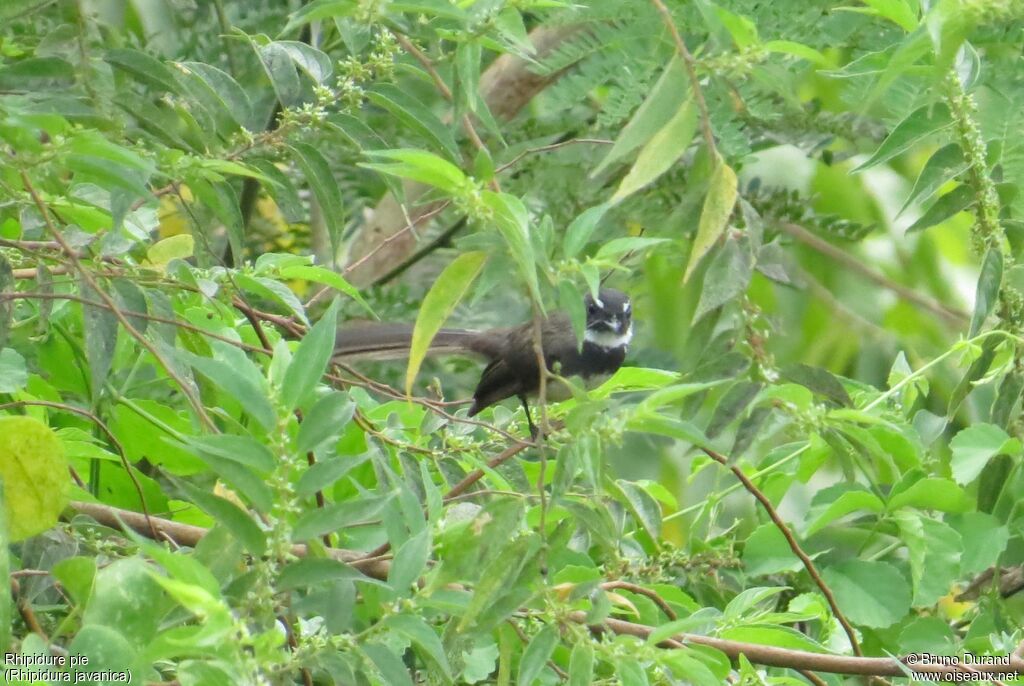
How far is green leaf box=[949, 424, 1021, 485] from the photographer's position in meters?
2.34

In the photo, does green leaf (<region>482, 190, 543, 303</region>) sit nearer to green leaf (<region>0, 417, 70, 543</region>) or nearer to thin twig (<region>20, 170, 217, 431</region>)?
thin twig (<region>20, 170, 217, 431</region>)

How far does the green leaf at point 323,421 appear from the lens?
1424 millimetres

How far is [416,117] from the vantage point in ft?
6.50

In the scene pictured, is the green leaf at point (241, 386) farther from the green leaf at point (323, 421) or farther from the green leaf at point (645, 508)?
the green leaf at point (645, 508)

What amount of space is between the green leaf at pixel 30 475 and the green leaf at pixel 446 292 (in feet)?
1.64

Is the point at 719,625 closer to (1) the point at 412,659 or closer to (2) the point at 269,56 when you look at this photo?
(1) the point at 412,659

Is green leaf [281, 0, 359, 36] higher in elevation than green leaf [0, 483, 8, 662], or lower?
higher

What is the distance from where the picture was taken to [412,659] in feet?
7.01

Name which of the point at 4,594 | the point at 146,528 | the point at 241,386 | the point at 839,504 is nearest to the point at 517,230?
the point at 241,386

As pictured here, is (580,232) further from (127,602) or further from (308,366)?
(127,602)

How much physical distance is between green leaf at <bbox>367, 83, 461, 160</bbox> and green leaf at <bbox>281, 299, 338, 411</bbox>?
0.52 meters

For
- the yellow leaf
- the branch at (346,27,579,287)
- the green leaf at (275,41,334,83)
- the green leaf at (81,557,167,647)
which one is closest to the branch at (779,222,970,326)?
the branch at (346,27,579,287)

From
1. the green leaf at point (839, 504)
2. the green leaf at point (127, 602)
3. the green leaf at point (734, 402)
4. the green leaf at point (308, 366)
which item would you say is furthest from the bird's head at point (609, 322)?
the green leaf at point (127, 602)

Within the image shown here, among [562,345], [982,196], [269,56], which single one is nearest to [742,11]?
[982,196]
